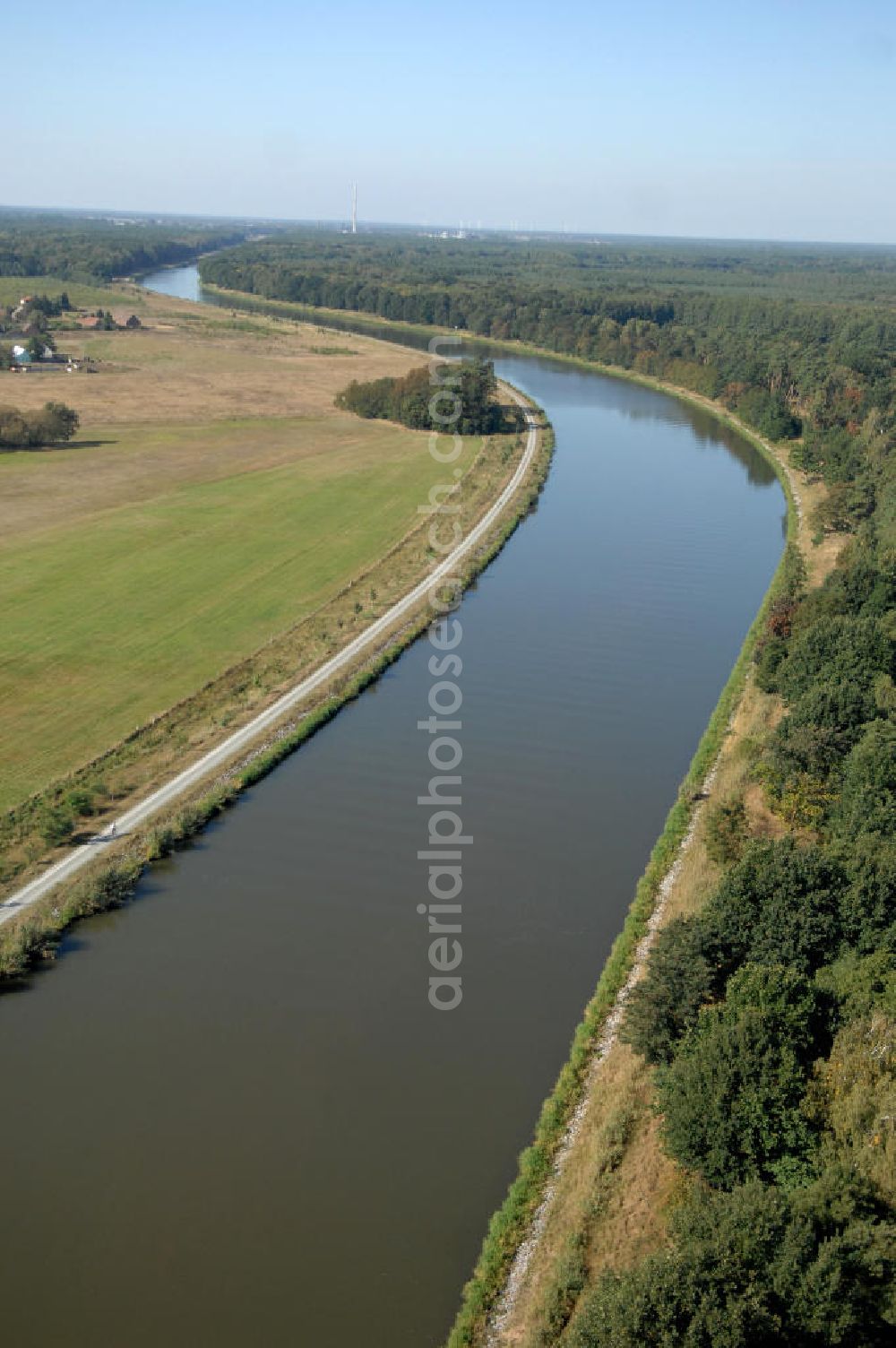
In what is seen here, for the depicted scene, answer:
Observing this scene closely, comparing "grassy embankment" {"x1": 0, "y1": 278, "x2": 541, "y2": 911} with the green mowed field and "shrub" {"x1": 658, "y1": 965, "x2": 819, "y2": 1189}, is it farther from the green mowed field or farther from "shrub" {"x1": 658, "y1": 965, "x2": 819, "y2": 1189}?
"shrub" {"x1": 658, "y1": 965, "x2": 819, "y2": 1189}

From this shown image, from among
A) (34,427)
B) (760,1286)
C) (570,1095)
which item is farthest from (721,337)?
(760,1286)

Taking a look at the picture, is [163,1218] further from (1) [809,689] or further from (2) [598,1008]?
(1) [809,689]

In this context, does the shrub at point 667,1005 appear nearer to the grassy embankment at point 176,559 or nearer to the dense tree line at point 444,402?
the grassy embankment at point 176,559

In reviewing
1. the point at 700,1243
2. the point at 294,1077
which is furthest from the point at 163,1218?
the point at 700,1243

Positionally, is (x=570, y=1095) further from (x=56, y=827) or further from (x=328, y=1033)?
(x=56, y=827)

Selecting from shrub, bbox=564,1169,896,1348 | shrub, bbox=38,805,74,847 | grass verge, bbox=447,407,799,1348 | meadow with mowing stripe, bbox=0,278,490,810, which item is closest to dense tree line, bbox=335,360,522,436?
meadow with mowing stripe, bbox=0,278,490,810
